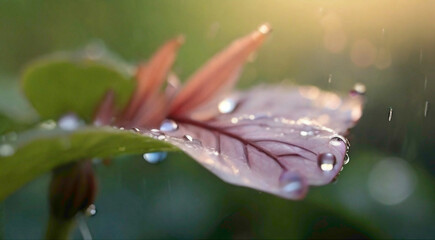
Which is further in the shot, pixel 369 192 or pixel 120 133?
pixel 369 192

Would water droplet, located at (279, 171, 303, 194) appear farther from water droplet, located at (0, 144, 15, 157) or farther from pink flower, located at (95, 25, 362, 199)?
water droplet, located at (0, 144, 15, 157)

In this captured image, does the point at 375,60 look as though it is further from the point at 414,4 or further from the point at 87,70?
the point at 87,70

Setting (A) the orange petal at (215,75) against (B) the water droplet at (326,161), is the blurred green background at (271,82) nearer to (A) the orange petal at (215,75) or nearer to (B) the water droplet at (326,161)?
(A) the orange petal at (215,75)

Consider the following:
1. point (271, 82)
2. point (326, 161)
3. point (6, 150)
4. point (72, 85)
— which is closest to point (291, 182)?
point (326, 161)

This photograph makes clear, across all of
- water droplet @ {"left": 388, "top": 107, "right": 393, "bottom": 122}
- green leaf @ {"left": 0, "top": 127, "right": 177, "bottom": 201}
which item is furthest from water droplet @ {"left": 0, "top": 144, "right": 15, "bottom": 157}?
water droplet @ {"left": 388, "top": 107, "right": 393, "bottom": 122}

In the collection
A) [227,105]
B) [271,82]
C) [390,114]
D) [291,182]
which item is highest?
[271,82]

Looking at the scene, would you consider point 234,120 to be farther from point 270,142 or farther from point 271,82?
point 271,82

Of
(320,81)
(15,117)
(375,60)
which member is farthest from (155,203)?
(375,60)
